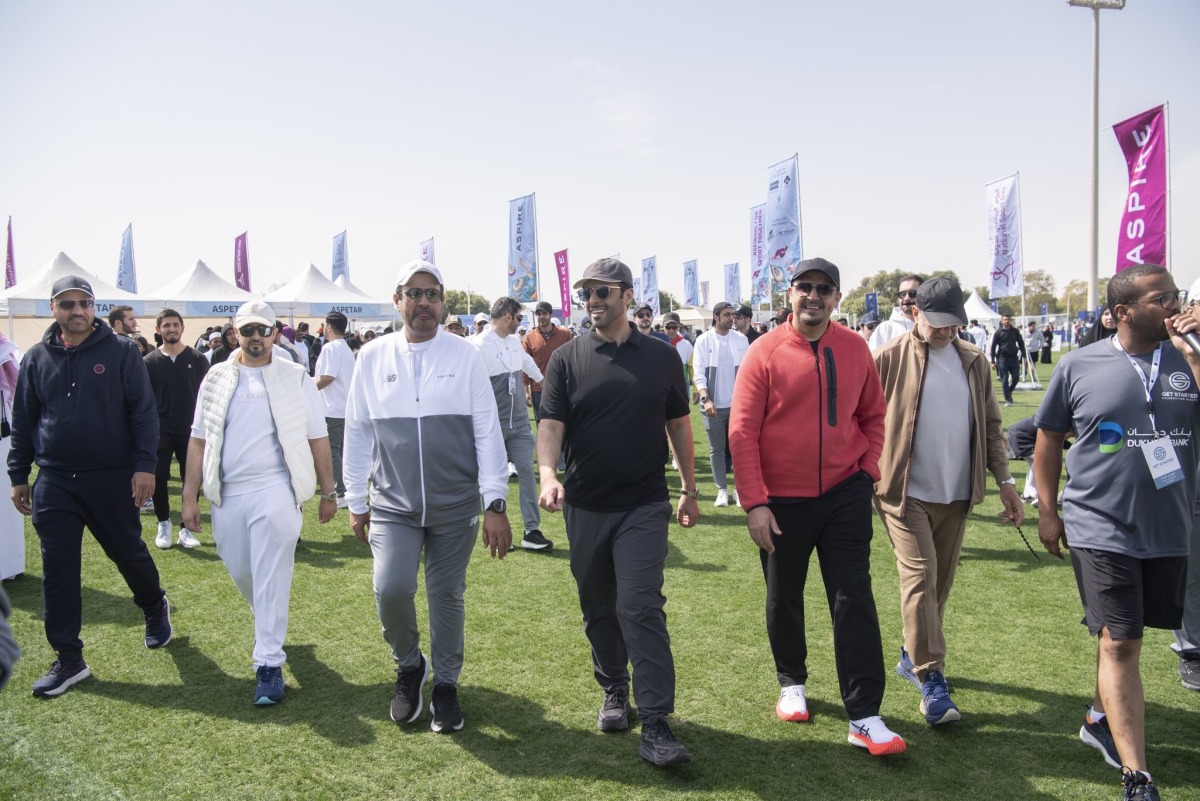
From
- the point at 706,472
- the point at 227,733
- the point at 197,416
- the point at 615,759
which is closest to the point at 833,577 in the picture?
the point at 615,759

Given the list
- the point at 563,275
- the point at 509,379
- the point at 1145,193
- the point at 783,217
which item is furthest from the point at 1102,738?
the point at 563,275

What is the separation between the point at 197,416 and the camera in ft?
15.4

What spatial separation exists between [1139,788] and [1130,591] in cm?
72

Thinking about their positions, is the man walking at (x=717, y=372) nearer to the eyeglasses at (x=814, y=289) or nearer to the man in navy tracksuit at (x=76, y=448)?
the eyeglasses at (x=814, y=289)

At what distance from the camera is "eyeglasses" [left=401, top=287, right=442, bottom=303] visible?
160 inches

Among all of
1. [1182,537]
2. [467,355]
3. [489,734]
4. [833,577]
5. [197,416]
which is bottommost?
[489,734]

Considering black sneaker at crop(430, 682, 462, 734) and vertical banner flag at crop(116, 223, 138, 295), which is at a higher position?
vertical banner flag at crop(116, 223, 138, 295)

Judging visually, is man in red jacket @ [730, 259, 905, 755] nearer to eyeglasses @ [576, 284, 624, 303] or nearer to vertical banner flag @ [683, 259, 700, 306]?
eyeglasses @ [576, 284, 624, 303]

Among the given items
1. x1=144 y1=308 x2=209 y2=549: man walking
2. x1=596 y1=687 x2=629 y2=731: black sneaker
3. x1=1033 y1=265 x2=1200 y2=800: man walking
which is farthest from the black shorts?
x1=144 y1=308 x2=209 y2=549: man walking

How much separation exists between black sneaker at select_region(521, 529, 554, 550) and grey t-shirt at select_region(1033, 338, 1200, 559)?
15.8ft

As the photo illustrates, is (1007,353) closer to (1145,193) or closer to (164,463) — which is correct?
(1145,193)

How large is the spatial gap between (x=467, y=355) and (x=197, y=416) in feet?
5.53

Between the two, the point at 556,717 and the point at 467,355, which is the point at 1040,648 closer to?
the point at 556,717

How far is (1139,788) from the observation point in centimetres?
319
